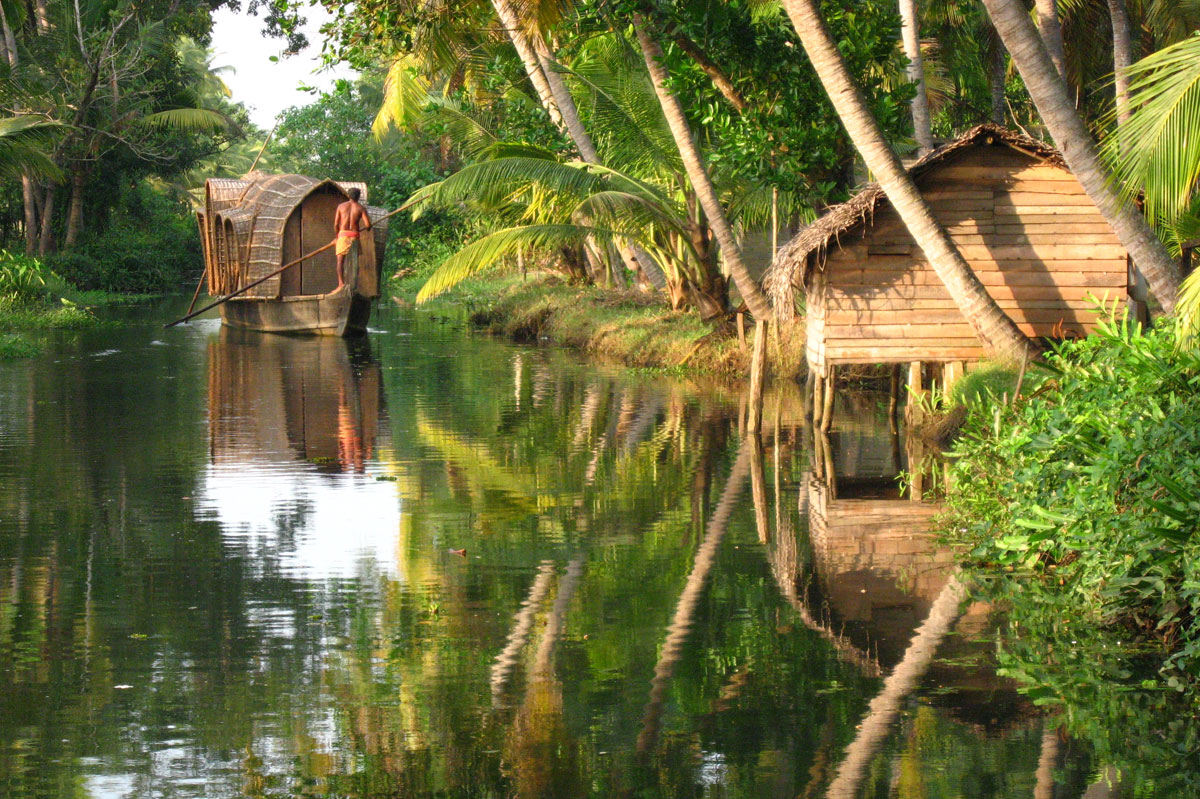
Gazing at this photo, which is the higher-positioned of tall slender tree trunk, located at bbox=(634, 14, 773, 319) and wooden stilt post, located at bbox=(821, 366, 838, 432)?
tall slender tree trunk, located at bbox=(634, 14, 773, 319)

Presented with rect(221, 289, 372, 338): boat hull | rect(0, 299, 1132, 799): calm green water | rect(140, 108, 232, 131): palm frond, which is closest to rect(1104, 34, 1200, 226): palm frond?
rect(0, 299, 1132, 799): calm green water

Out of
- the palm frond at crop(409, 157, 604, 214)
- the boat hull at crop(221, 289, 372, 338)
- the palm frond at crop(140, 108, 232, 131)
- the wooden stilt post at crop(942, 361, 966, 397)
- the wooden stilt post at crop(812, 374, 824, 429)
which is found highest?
the palm frond at crop(140, 108, 232, 131)

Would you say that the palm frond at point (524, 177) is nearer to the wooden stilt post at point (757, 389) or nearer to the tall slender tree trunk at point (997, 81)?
the wooden stilt post at point (757, 389)

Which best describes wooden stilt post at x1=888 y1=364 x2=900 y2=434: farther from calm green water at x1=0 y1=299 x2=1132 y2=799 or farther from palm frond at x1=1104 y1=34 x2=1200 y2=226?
palm frond at x1=1104 y1=34 x2=1200 y2=226

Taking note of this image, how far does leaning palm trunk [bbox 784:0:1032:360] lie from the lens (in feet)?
42.1

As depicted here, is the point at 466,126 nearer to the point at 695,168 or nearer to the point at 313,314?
the point at 313,314

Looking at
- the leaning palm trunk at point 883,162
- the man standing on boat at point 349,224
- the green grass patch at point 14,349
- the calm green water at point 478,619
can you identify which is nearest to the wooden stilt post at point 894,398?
the calm green water at point 478,619

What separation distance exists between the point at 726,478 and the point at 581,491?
1.35 m

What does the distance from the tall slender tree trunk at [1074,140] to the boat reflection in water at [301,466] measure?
581 centimetres

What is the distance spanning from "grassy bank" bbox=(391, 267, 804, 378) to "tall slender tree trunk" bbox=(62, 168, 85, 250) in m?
10.4

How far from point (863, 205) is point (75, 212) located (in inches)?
1173

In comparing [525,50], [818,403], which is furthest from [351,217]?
[818,403]

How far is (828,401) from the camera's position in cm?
1467

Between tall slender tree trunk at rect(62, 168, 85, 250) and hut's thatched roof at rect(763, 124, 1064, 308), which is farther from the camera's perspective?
tall slender tree trunk at rect(62, 168, 85, 250)
